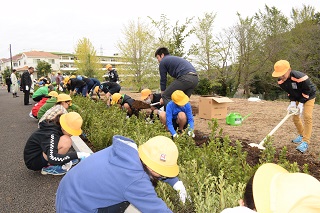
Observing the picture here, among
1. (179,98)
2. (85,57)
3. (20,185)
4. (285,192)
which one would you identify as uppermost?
(85,57)

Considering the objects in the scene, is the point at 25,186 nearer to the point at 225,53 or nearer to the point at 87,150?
the point at 87,150

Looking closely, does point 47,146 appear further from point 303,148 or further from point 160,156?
point 303,148

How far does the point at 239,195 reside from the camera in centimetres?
182

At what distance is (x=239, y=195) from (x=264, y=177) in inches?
28.5

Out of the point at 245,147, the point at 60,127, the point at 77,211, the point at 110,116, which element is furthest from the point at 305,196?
the point at 110,116

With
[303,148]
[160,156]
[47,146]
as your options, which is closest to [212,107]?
[303,148]

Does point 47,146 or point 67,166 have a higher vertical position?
point 47,146

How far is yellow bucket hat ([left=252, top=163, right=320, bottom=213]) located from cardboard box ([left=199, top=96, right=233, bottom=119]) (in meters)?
5.58

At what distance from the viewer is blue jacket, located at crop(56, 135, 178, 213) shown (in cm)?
166

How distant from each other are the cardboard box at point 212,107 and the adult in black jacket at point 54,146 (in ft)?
13.8

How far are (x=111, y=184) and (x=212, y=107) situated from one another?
5.45m

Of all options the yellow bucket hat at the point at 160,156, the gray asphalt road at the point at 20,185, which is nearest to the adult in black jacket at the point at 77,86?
the gray asphalt road at the point at 20,185

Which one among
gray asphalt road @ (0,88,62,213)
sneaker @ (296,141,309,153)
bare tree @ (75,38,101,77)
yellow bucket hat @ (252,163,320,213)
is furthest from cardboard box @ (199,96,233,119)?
bare tree @ (75,38,101,77)

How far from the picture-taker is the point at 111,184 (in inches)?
67.0
